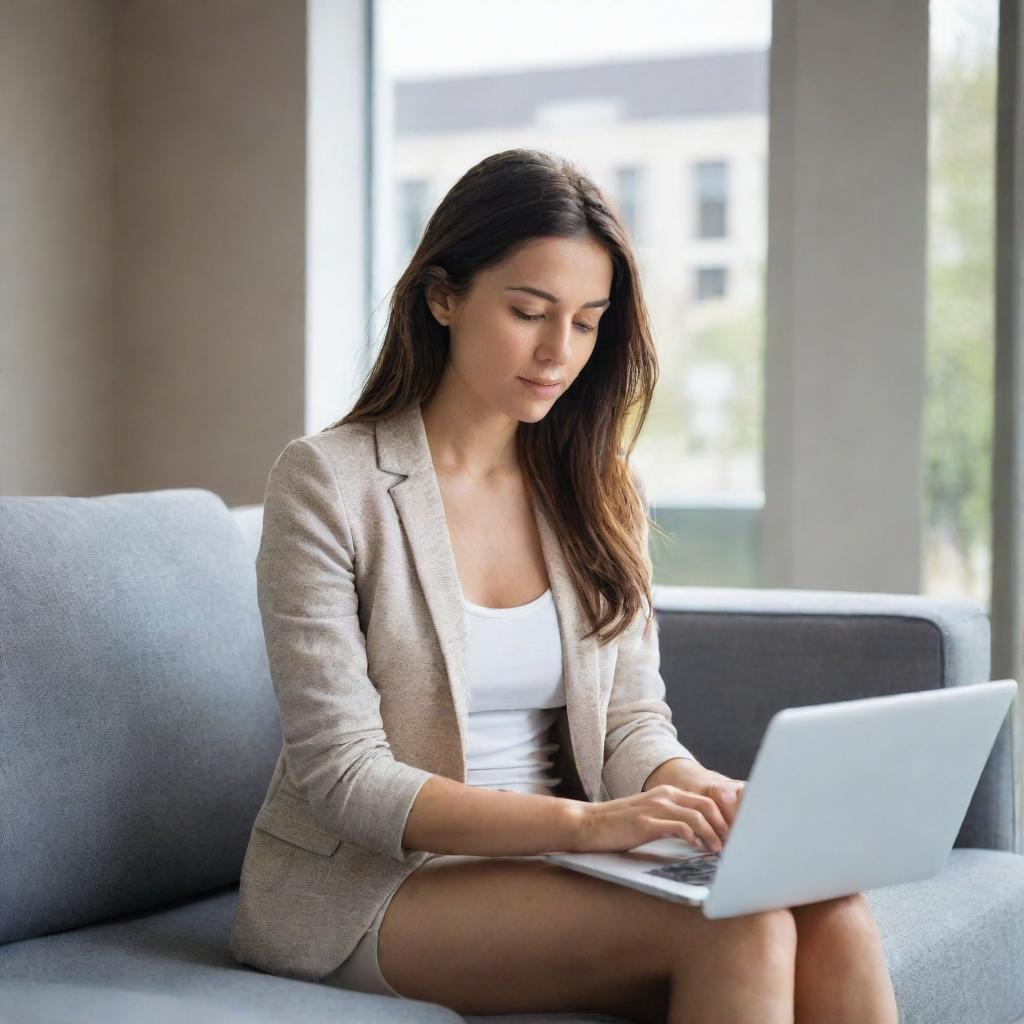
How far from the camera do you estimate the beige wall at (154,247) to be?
298 cm

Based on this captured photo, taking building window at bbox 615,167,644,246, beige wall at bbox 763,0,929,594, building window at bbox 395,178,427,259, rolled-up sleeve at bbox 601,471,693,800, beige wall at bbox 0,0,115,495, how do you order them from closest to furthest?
1. rolled-up sleeve at bbox 601,471,693,800
2. beige wall at bbox 763,0,929,594
3. beige wall at bbox 0,0,115,495
4. building window at bbox 615,167,644,246
5. building window at bbox 395,178,427,259

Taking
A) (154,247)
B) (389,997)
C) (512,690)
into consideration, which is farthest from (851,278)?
(389,997)

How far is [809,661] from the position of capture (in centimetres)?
195

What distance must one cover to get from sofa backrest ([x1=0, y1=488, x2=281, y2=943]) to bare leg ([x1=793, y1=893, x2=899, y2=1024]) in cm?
75

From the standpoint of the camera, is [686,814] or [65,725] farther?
[65,725]

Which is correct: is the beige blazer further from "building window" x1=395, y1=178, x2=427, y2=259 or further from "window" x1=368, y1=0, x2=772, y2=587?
"building window" x1=395, y1=178, x2=427, y2=259

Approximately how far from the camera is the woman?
129cm

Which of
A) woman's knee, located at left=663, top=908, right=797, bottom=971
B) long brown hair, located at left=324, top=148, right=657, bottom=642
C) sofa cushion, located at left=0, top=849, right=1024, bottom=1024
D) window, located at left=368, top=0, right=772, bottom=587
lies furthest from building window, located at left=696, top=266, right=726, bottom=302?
woman's knee, located at left=663, top=908, right=797, bottom=971

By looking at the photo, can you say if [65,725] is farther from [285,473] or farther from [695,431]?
[695,431]

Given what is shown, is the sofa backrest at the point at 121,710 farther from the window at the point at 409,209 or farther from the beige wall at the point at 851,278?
the window at the point at 409,209

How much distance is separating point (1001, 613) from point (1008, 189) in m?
0.76

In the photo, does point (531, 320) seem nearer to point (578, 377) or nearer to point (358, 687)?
point (578, 377)

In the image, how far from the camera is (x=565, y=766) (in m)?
1.61

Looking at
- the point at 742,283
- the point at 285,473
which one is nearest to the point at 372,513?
the point at 285,473
